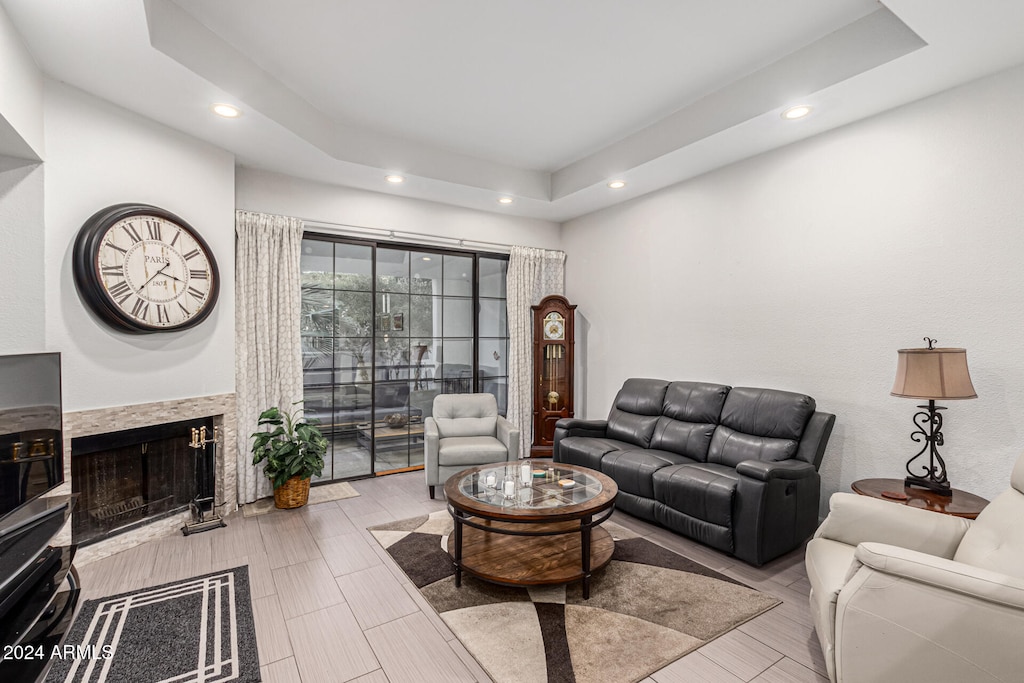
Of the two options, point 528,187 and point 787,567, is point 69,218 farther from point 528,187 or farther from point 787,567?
point 787,567

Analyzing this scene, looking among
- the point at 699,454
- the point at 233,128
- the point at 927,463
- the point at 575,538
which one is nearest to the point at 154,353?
the point at 233,128

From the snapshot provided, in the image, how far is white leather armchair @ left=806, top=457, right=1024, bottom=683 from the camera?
4.39ft

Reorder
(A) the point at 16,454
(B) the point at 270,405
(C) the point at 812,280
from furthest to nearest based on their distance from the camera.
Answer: (B) the point at 270,405 < (C) the point at 812,280 < (A) the point at 16,454

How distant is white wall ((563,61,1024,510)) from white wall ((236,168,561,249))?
1491 mm

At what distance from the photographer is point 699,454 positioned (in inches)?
142

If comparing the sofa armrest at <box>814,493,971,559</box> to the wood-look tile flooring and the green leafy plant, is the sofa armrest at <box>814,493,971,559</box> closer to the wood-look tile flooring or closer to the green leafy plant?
the wood-look tile flooring

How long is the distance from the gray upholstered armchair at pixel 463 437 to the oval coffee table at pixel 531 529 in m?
0.76

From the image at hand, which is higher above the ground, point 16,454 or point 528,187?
point 528,187

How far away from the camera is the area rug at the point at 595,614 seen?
6.55ft

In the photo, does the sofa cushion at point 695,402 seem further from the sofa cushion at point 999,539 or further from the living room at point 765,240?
the sofa cushion at point 999,539

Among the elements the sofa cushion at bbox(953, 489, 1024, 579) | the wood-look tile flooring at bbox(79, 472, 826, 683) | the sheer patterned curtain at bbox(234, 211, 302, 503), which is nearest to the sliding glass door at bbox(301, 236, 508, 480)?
the sheer patterned curtain at bbox(234, 211, 302, 503)

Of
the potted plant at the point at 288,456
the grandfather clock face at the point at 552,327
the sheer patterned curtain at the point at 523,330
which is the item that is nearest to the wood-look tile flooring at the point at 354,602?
the potted plant at the point at 288,456

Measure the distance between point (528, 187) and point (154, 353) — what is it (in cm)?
341

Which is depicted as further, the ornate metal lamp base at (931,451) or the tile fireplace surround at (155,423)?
the tile fireplace surround at (155,423)
